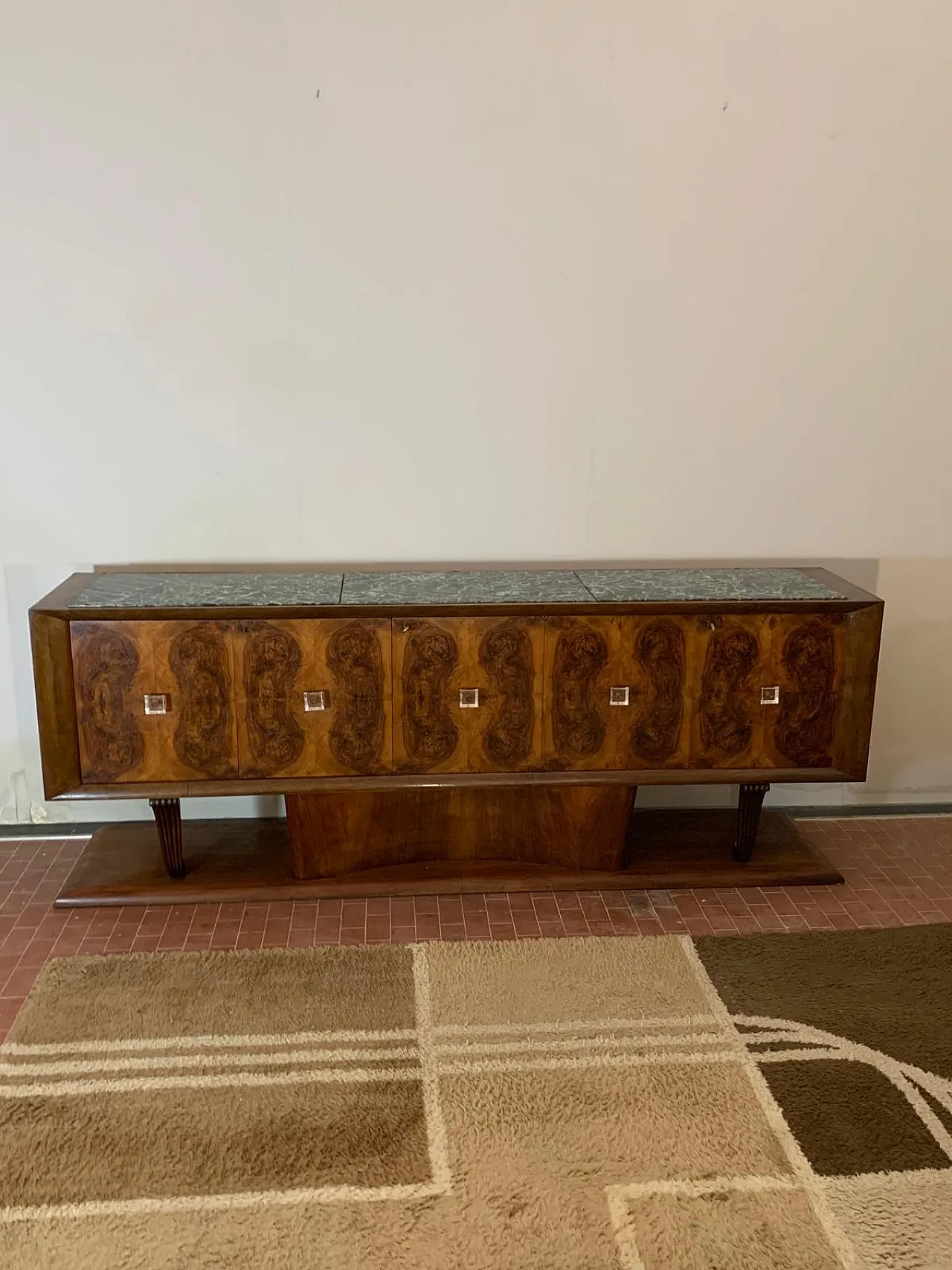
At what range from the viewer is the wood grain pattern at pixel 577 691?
2482 mm

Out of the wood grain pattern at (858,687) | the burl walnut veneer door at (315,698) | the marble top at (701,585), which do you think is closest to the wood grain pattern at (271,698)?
the burl walnut veneer door at (315,698)

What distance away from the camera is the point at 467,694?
98.1 inches

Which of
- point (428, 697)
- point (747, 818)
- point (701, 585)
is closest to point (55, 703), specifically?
point (428, 697)

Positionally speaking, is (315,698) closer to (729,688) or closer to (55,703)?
(55,703)

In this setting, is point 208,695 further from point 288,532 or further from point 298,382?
point 298,382

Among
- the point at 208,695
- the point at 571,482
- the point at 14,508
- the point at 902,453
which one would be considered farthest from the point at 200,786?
the point at 902,453

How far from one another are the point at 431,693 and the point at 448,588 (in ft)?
0.89

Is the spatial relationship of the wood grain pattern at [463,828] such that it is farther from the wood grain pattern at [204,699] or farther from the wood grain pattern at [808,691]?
the wood grain pattern at [808,691]

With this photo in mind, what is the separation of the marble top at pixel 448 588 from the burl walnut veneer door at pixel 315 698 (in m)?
0.07

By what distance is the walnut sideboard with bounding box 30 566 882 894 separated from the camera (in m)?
2.41

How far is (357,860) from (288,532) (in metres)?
0.85

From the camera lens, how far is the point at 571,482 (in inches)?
113

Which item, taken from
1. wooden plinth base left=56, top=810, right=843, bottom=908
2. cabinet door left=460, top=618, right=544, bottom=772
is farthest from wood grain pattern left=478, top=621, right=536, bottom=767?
wooden plinth base left=56, top=810, right=843, bottom=908

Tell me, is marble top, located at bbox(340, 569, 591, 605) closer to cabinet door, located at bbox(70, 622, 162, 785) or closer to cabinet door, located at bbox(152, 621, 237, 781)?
cabinet door, located at bbox(152, 621, 237, 781)
